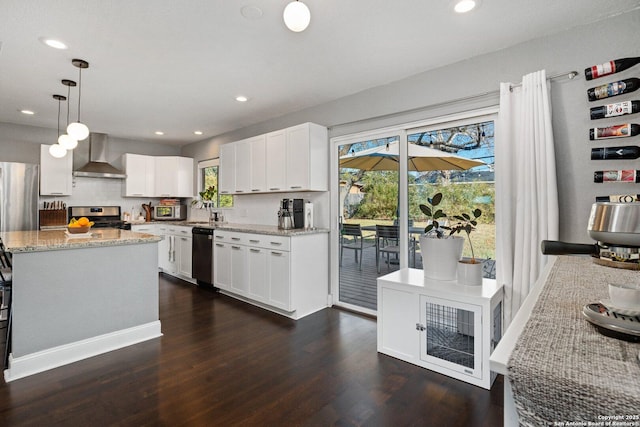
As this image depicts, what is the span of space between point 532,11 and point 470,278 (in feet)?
6.06

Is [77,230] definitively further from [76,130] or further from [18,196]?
[18,196]

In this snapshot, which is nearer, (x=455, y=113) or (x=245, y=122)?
(x=455, y=113)

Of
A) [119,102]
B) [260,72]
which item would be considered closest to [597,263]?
[260,72]

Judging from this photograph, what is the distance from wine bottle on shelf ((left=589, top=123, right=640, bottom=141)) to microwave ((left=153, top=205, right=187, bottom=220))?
6284 millimetres

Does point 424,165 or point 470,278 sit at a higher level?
point 424,165

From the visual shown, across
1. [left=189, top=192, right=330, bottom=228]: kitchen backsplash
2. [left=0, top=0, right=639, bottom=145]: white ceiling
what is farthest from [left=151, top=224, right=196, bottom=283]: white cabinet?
[left=0, top=0, right=639, bottom=145]: white ceiling

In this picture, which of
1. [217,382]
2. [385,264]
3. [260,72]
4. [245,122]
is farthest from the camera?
[245,122]

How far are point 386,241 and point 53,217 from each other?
5.15 m

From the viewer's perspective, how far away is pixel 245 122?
474cm

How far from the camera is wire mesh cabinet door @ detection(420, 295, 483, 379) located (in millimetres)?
2121

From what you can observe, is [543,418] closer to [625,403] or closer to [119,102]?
[625,403]

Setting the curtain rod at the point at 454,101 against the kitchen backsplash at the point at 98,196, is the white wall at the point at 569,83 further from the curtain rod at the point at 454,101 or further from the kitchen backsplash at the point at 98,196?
the kitchen backsplash at the point at 98,196

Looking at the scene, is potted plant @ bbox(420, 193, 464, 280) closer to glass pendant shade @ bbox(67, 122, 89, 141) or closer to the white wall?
the white wall

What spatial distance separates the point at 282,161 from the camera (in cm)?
395
